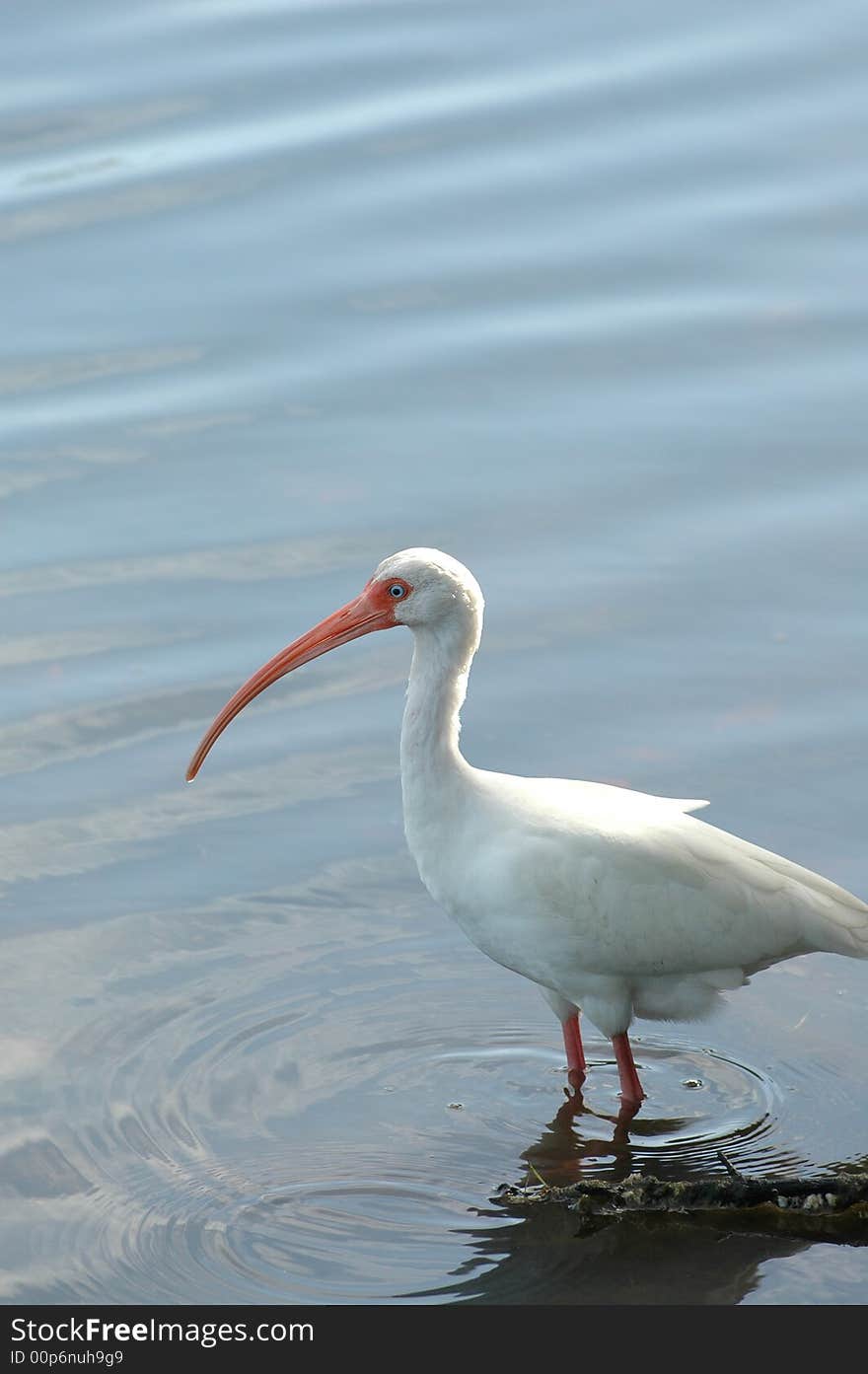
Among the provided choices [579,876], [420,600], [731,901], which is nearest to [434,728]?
[420,600]

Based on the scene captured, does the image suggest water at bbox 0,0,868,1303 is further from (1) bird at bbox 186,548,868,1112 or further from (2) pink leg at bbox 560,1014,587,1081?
(1) bird at bbox 186,548,868,1112

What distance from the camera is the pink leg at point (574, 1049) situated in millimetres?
7602

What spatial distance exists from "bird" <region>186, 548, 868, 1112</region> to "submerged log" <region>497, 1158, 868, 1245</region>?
64 centimetres

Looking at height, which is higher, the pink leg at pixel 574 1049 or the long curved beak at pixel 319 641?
the long curved beak at pixel 319 641

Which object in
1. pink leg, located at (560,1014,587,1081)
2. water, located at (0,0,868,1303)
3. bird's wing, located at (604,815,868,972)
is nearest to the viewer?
water, located at (0,0,868,1303)

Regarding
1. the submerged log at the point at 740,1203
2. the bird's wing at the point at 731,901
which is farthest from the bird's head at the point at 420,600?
the submerged log at the point at 740,1203

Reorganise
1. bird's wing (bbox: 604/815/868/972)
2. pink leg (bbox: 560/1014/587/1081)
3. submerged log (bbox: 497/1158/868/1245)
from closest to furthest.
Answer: submerged log (bbox: 497/1158/868/1245) < bird's wing (bbox: 604/815/868/972) < pink leg (bbox: 560/1014/587/1081)

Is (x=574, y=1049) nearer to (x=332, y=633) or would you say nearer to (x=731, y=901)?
(x=731, y=901)

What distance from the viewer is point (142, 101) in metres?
14.8

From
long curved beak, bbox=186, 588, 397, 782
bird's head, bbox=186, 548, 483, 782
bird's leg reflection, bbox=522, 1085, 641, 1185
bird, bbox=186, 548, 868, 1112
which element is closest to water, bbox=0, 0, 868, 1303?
bird's leg reflection, bbox=522, 1085, 641, 1185

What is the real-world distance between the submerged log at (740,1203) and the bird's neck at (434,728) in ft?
4.28

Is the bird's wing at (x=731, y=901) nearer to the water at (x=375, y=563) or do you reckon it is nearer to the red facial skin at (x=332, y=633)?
the water at (x=375, y=563)

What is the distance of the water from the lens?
23.5ft

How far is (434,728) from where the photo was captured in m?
7.39
